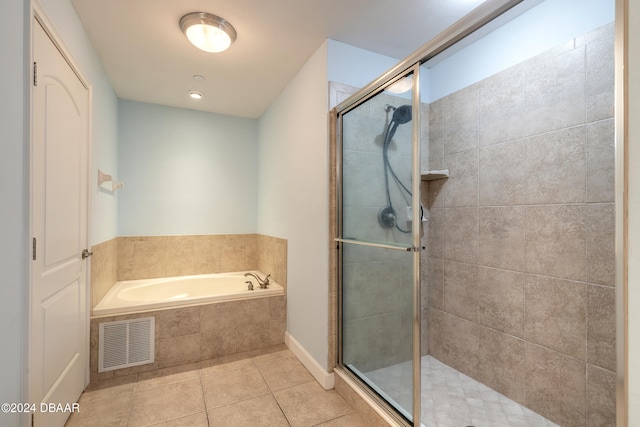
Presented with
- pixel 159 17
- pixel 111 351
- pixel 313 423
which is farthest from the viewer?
pixel 111 351

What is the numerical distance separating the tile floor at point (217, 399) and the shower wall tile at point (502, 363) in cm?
100

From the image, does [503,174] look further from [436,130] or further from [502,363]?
[502,363]

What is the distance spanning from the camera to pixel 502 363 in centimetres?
191

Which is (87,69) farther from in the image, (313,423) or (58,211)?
(313,423)

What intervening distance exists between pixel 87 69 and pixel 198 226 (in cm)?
185

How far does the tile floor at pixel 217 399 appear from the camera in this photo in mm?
1682

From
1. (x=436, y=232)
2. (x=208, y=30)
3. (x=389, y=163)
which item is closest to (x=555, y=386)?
(x=436, y=232)

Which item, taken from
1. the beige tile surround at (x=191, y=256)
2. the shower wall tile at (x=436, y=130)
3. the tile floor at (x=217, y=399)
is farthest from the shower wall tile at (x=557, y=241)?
the beige tile surround at (x=191, y=256)

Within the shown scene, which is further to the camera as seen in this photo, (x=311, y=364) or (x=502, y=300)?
(x=311, y=364)

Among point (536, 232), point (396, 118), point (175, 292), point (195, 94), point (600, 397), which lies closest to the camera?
point (600, 397)

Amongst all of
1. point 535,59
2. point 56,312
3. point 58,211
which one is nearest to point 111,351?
point 56,312

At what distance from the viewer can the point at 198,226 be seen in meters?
3.41

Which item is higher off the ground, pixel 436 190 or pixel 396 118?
pixel 396 118

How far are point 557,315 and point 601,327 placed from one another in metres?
0.20
